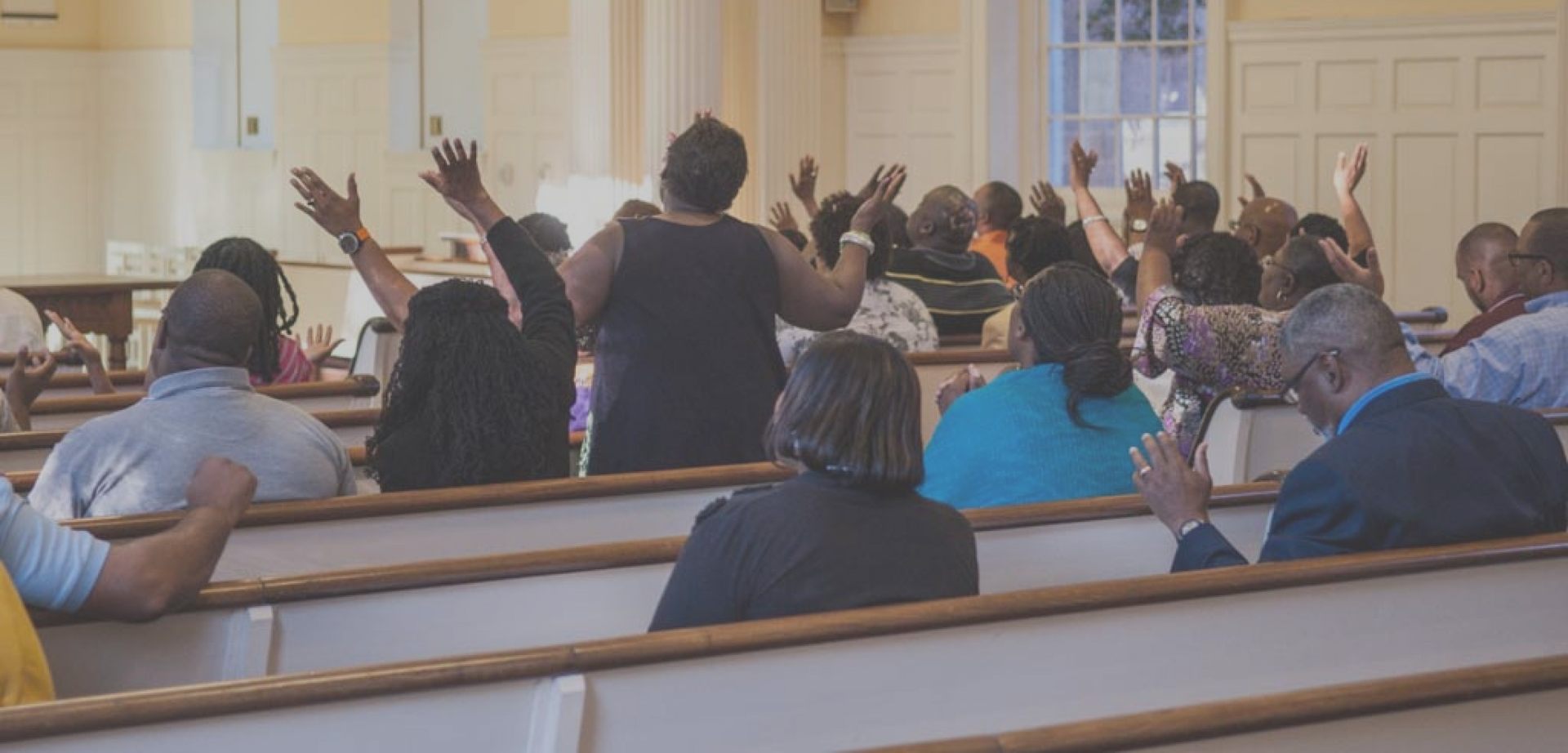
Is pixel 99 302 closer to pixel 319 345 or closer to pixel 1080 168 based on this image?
pixel 319 345

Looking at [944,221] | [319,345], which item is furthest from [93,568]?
[944,221]

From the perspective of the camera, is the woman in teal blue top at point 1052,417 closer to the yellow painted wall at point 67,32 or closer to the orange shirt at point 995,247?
the orange shirt at point 995,247

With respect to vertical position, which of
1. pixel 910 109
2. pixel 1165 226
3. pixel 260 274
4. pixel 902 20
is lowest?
pixel 260 274

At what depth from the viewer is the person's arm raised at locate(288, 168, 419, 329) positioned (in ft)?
14.8

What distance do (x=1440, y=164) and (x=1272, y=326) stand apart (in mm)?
5616

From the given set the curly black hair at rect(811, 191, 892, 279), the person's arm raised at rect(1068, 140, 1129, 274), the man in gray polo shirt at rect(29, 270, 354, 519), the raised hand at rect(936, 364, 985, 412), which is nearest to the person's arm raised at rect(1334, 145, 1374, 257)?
the person's arm raised at rect(1068, 140, 1129, 274)

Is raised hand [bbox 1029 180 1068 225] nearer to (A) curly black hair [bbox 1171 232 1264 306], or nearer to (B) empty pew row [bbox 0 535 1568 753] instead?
(A) curly black hair [bbox 1171 232 1264 306]

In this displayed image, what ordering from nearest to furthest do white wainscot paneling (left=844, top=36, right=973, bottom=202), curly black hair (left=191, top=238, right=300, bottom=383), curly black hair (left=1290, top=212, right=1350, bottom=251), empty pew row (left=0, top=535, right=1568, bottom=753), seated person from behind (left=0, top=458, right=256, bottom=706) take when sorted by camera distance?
1. empty pew row (left=0, top=535, right=1568, bottom=753)
2. seated person from behind (left=0, top=458, right=256, bottom=706)
3. curly black hair (left=191, top=238, right=300, bottom=383)
4. curly black hair (left=1290, top=212, right=1350, bottom=251)
5. white wainscot paneling (left=844, top=36, right=973, bottom=202)

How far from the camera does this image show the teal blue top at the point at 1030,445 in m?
3.88

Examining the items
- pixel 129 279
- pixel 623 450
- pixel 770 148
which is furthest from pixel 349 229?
pixel 770 148

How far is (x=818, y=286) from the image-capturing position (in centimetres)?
469

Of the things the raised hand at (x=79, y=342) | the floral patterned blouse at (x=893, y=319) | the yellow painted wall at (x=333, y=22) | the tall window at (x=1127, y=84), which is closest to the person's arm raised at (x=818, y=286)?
the floral patterned blouse at (x=893, y=319)

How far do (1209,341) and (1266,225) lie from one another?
2.71 m

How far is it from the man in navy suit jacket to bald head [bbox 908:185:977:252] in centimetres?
304
